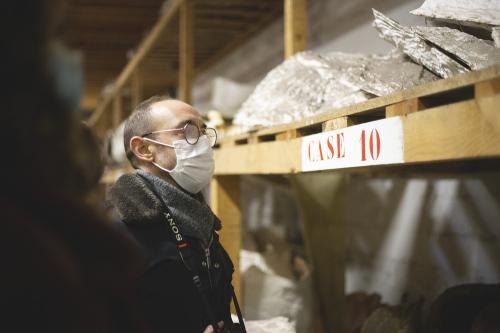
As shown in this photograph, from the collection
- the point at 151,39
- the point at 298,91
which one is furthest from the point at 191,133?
the point at 151,39

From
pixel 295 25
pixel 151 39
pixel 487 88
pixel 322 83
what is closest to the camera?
pixel 487 88

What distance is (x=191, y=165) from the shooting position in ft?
5.55

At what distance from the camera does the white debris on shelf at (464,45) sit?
51.9 inches

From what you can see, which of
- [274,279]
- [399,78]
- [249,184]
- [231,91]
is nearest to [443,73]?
[399,78]

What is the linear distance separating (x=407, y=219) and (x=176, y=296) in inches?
81.5

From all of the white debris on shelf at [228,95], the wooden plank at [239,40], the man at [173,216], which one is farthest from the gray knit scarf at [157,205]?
the wooden plank at [239,40]

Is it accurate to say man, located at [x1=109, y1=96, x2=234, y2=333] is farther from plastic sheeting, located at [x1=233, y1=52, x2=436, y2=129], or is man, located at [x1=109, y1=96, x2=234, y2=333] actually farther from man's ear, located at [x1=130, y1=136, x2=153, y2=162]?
plastic sheeting, located at [x1=233, y1=52, x2=436, y2=129]

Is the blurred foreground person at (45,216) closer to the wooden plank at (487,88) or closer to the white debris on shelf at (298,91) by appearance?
the wooden plank at (487,88)

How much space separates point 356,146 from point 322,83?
643mm

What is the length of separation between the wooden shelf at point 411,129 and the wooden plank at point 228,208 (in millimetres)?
778

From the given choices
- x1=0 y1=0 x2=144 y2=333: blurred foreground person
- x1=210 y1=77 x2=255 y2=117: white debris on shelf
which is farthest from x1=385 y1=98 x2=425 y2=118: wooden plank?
x1=210 y1=77 x2=255 y2=117: white debris on shelf

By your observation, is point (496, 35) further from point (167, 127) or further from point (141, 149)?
point (141, 149)

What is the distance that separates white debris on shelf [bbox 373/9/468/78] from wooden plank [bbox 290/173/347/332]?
1.58 metres

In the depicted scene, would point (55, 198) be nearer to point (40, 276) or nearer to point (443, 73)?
point (40, 276)
